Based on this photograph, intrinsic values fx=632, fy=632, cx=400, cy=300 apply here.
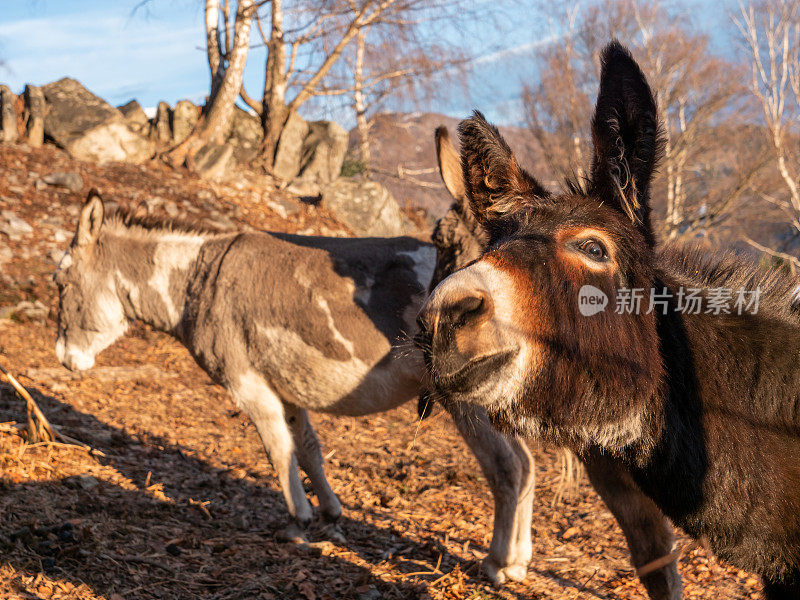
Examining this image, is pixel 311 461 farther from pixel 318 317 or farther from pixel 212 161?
pixel 212 161

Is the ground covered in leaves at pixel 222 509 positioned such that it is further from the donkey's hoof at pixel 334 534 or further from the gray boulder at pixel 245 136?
the gray boulder at pixel 245 136

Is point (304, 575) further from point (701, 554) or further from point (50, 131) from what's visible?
point (50, 131)

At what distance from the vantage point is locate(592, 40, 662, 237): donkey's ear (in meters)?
1.86

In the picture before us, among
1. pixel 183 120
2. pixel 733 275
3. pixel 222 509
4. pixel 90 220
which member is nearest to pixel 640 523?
Result: pixel 733 275

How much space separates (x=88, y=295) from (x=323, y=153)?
387 inches

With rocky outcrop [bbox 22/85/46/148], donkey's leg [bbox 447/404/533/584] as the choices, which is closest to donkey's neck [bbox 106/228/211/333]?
donkey's leg [bbox 447/404/533/584]

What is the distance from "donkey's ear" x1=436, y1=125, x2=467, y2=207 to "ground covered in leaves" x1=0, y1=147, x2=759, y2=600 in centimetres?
132

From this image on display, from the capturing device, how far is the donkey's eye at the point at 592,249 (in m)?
1.81

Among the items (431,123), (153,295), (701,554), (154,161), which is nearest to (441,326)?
(701,554)

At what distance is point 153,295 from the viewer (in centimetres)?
480

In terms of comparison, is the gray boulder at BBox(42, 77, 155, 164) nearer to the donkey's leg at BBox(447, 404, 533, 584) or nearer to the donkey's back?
the donkey's back

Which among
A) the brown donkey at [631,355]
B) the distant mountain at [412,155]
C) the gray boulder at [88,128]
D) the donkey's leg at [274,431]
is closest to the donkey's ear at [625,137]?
the brown donkey at [631,355]

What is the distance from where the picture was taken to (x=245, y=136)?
14242mm

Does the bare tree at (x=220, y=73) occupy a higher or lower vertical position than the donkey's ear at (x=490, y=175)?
higher
